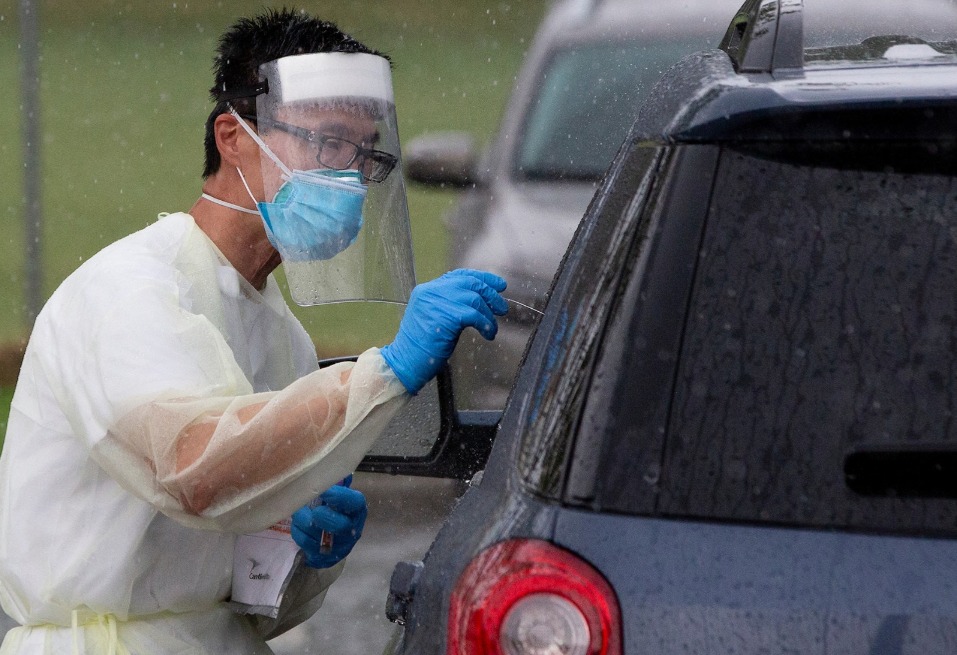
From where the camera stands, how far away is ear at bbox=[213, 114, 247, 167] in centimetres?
268

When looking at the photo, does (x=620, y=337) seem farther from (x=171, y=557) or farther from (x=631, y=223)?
(x=171, y=557)

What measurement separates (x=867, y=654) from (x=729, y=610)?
0.47 feet

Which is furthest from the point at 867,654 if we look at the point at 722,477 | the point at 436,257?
the point at 436,257

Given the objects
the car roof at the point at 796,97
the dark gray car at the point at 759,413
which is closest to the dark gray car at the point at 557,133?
the car roof at the point at 796,97

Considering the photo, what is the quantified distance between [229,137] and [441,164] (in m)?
2.89

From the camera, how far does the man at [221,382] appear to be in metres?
2.08

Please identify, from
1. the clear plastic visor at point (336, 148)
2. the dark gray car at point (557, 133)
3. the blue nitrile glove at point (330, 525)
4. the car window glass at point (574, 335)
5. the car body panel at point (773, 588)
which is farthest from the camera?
the dark gray car at point (557, 133)

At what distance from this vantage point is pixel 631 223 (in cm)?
154

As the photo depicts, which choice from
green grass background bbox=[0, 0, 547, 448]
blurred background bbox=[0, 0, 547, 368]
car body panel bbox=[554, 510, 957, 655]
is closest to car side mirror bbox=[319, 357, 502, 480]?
car body panel bbox=[554, 510, 957, 655]

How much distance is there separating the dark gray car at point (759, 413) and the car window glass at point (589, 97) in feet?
12.8

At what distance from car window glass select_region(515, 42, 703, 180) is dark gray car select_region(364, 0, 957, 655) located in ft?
12.8

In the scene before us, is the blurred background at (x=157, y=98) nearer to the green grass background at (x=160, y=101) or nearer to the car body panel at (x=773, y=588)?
the green grass background at (x=160, y=101)

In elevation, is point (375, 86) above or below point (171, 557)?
above

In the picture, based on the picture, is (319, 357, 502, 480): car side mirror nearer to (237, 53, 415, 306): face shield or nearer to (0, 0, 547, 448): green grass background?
(237, 53, 415, 306): face shield
